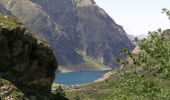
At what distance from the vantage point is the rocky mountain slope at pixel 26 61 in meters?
64.8

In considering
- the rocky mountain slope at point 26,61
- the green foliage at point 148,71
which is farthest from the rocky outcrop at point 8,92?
the green foliage at point 148,71

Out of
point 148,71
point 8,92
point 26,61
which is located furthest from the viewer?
point 26,61

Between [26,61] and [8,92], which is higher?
[26,61]

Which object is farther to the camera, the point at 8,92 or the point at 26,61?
the point at 26,61

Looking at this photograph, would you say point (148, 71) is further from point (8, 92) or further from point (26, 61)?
point (26, 61)

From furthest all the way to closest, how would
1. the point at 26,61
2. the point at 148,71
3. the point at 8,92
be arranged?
1. the point at 26,61
2. the point at 8,92
3. the point at 148,71

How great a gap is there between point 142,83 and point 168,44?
542 cm

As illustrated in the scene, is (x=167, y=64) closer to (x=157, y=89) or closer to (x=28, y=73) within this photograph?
(x=157, y=89)

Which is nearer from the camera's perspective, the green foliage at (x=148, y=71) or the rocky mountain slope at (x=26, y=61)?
the green foliage at (x=148, y=71)

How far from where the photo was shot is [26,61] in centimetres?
7044

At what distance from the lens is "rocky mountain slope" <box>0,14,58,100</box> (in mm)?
64750

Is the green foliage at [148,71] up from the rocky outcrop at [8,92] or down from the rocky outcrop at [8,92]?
up

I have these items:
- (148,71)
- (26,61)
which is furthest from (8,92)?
(148,71)

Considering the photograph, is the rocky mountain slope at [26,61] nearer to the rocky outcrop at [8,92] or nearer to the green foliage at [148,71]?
the rocky outcrop at [8,92]
